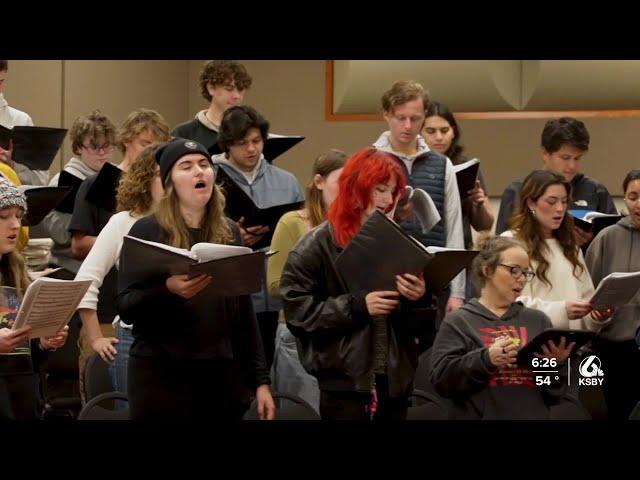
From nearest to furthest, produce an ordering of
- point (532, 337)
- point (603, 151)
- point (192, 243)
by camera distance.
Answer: point (192, 243) → point (532, 337) → point (603, 151)

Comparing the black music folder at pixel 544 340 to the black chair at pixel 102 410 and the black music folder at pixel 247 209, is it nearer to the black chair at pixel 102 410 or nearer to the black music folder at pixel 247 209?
the black music folder at pixel 247 209

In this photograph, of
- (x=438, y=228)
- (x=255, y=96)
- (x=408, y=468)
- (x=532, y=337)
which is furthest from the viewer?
(x=255, y=96)

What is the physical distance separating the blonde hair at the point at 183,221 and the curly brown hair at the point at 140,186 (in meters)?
0.36

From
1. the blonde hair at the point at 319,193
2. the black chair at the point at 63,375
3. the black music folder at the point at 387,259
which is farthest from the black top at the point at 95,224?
the black music folder at the point at 387,259

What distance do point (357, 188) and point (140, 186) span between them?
833mm

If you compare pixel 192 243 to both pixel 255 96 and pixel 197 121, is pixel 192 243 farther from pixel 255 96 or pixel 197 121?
pixel 255 96

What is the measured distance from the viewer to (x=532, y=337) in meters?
4.26

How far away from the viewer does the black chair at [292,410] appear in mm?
4180

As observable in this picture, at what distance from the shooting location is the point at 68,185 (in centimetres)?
505

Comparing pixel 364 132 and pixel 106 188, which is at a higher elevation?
pixel 364 132

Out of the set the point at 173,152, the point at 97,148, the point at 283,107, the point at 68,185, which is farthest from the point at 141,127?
the point at 283,107

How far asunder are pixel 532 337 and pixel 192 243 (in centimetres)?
125

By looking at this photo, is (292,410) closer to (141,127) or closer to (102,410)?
(102,410)

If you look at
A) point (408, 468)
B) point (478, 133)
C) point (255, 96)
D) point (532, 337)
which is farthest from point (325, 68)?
point (408, 468)
